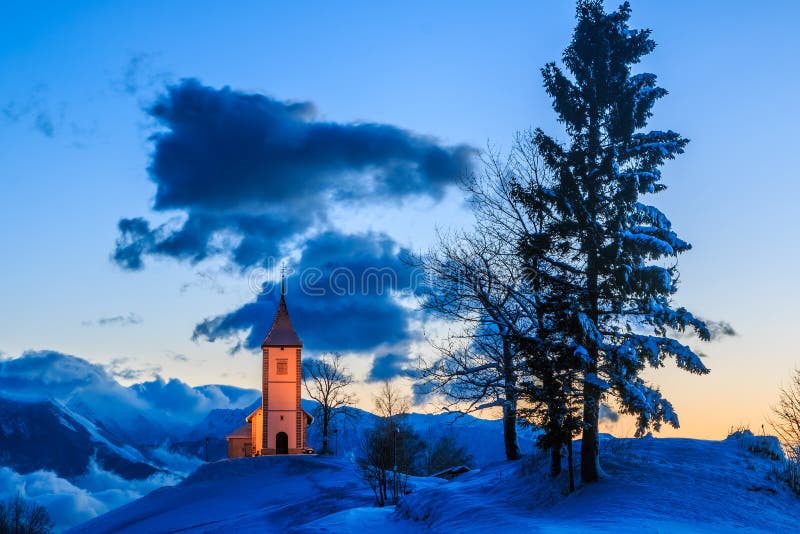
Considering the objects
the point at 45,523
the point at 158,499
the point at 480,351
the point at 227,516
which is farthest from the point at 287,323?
the point at 45,523

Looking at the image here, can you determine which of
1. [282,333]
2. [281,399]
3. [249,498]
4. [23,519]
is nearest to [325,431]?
[281,399]

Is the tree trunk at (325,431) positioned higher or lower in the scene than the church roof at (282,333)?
lower

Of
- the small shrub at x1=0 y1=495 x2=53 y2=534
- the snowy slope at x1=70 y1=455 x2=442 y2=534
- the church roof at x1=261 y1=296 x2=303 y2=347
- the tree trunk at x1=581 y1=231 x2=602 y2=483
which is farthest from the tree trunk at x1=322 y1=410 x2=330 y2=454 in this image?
the small shrub at x1=0 y1=495 x2=53 y2=534

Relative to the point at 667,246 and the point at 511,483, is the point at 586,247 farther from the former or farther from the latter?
the point at 511,483

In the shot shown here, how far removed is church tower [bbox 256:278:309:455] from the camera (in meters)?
68.6

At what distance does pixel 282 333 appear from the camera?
239ft

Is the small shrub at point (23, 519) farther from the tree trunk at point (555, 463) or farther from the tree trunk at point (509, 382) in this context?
the tree trunk at point (555, 463)

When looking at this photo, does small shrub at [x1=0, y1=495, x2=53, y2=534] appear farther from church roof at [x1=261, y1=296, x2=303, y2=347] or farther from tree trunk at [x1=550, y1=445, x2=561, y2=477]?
tree trunk at [x1=550, y1=445, x2=561, y2=477]

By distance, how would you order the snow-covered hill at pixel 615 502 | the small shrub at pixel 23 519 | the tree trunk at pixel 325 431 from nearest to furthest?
the snow-covered hill at pixel 615 502 → the tree trunk at pixel 325 431 → the small shrub at pixel 23 519

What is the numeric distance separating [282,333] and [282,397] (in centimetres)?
636

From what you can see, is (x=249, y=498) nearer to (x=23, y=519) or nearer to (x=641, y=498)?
(x=641, y=498)

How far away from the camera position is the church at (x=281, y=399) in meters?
68.6

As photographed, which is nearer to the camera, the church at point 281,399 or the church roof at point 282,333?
the church at point 281,399

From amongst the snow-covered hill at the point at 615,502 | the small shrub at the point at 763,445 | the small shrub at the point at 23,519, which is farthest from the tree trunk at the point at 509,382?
the small shrub at the point at 23,519
